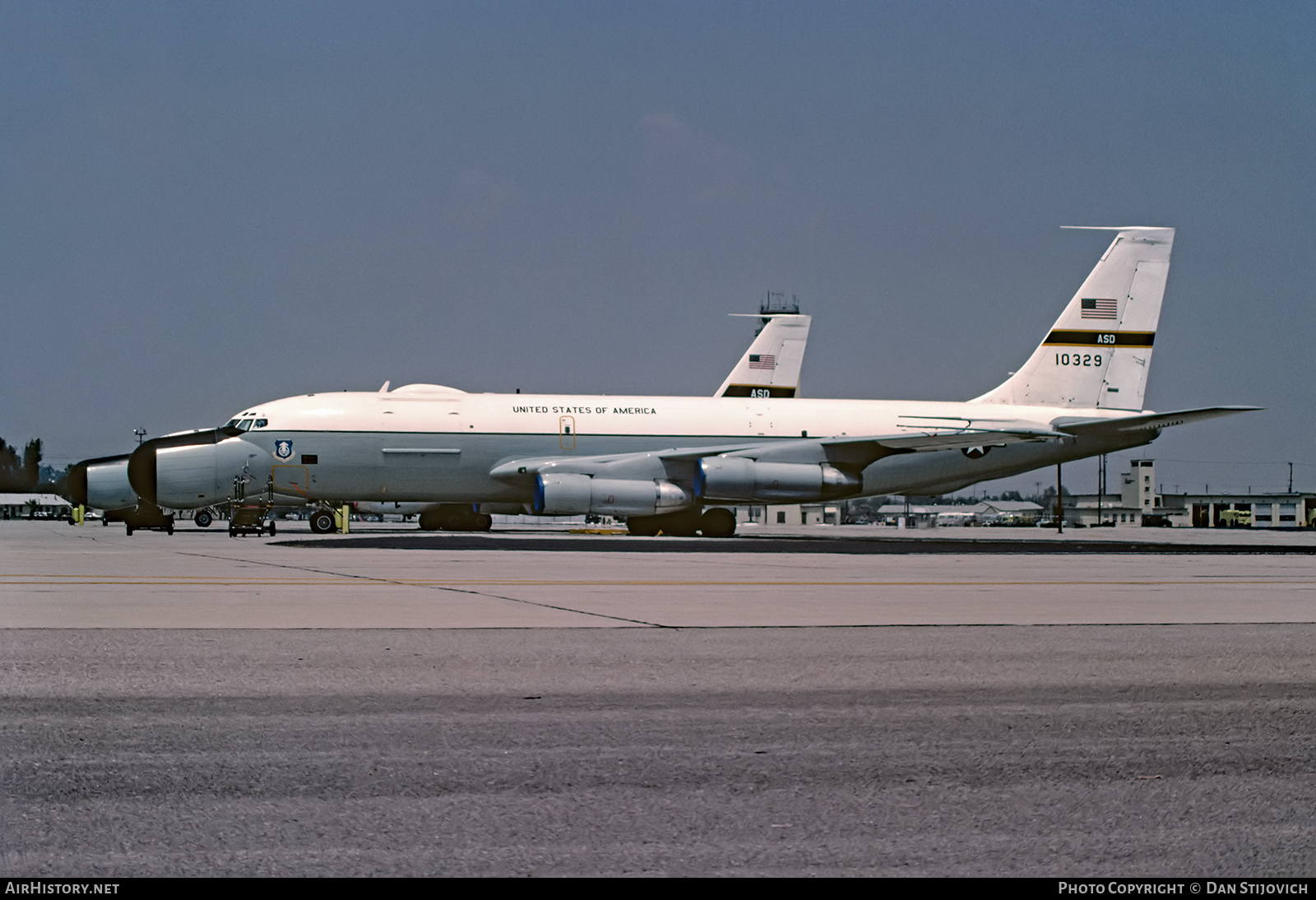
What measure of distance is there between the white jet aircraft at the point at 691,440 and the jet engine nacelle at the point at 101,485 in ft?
16.2

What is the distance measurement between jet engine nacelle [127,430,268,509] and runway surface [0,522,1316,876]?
65.0 ft

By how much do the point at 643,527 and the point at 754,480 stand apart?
19.1 ft

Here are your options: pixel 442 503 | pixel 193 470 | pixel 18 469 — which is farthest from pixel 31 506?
pixel 193 470

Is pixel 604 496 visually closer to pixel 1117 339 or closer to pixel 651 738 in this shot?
pixel 1117 339

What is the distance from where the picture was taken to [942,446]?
1433 inches

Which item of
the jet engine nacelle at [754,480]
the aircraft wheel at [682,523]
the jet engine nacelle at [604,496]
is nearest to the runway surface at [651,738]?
the jet engine nacelle at [604,496]

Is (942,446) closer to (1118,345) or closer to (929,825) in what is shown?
(1118,345)

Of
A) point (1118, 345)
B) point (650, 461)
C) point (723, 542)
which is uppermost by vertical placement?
point (1118, 345)

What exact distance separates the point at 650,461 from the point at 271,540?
10841mm

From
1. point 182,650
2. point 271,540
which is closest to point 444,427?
point 271,540

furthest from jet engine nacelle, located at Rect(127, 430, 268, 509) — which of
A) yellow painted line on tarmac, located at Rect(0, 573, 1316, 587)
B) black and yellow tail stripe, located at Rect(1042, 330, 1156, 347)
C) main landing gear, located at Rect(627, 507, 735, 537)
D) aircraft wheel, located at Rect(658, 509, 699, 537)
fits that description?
black and yellow tail stripe, located at Rect(1042, 330, 1156, 347)

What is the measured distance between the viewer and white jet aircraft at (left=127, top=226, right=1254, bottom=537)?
34.0 m

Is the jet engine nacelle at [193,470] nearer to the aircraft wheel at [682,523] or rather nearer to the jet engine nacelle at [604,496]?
the jet engine nacelle at [604,496]

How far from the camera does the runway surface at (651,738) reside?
4730mm
